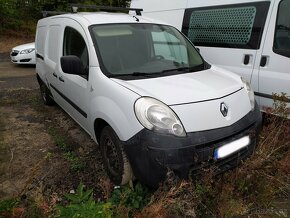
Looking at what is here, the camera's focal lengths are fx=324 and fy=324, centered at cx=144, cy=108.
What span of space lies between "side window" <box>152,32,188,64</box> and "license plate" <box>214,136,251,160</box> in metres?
1.23

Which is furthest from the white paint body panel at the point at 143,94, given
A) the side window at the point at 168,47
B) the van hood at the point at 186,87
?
the side window at the point at 168,47

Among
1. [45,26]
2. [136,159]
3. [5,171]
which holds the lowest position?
[5,171]

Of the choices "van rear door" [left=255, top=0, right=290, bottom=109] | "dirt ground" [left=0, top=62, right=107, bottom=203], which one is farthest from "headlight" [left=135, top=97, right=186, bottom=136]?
"van rear door" [left=255, top=0, right=290, bottom=109]

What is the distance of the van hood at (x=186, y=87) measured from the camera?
114 inches

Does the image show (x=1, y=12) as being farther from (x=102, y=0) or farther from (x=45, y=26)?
(x=45, y=26)

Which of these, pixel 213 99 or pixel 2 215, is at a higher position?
pixel 213 99

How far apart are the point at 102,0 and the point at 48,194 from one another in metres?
14.3

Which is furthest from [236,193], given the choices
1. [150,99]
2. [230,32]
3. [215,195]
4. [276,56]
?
[230,32]

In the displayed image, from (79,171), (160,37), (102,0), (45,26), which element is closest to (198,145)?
(79,171)

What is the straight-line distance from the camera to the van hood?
290 centimetres

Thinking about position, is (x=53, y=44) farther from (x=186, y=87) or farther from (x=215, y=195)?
(x=215, y=195)

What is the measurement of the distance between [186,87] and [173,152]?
0.74 m

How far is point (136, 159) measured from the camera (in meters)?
2.78

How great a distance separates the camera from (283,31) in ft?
12.4
